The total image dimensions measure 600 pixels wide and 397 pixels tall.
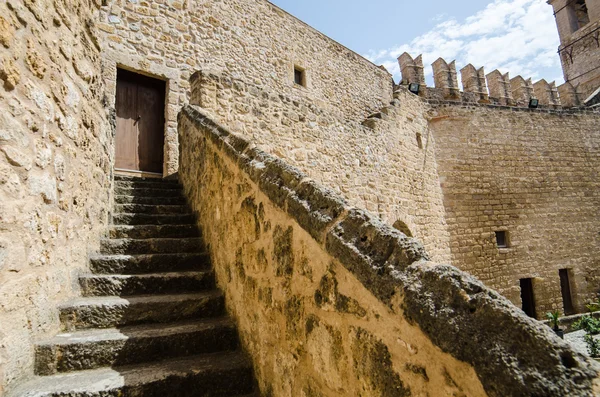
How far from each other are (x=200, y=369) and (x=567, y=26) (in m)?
30.0

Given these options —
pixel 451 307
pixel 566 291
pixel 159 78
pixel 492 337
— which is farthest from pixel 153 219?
pixel 566 291

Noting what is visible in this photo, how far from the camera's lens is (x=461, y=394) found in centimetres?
91

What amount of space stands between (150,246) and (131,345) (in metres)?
1.31

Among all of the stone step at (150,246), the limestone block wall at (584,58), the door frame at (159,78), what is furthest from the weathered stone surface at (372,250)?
the limestone block wall at (584,58)

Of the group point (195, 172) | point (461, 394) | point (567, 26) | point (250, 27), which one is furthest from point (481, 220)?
point (567, 26)

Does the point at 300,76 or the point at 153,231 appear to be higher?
the point at 300,76

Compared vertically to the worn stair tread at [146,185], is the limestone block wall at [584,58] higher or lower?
higher

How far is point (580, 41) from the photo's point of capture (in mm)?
21469

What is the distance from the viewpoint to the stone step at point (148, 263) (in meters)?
2.94

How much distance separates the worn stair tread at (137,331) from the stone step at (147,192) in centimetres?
233

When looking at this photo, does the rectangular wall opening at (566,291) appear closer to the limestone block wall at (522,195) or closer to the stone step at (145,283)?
the limestone block wall at (522,195)

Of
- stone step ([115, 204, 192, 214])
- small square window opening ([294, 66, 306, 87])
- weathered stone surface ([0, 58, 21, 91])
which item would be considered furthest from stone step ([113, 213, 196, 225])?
small square window opening ([294, 66, 306, 87])

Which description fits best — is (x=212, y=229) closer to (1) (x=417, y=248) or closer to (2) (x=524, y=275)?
(1) (x=417, y=248)

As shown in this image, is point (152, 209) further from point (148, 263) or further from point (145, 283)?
point (145, 283)
